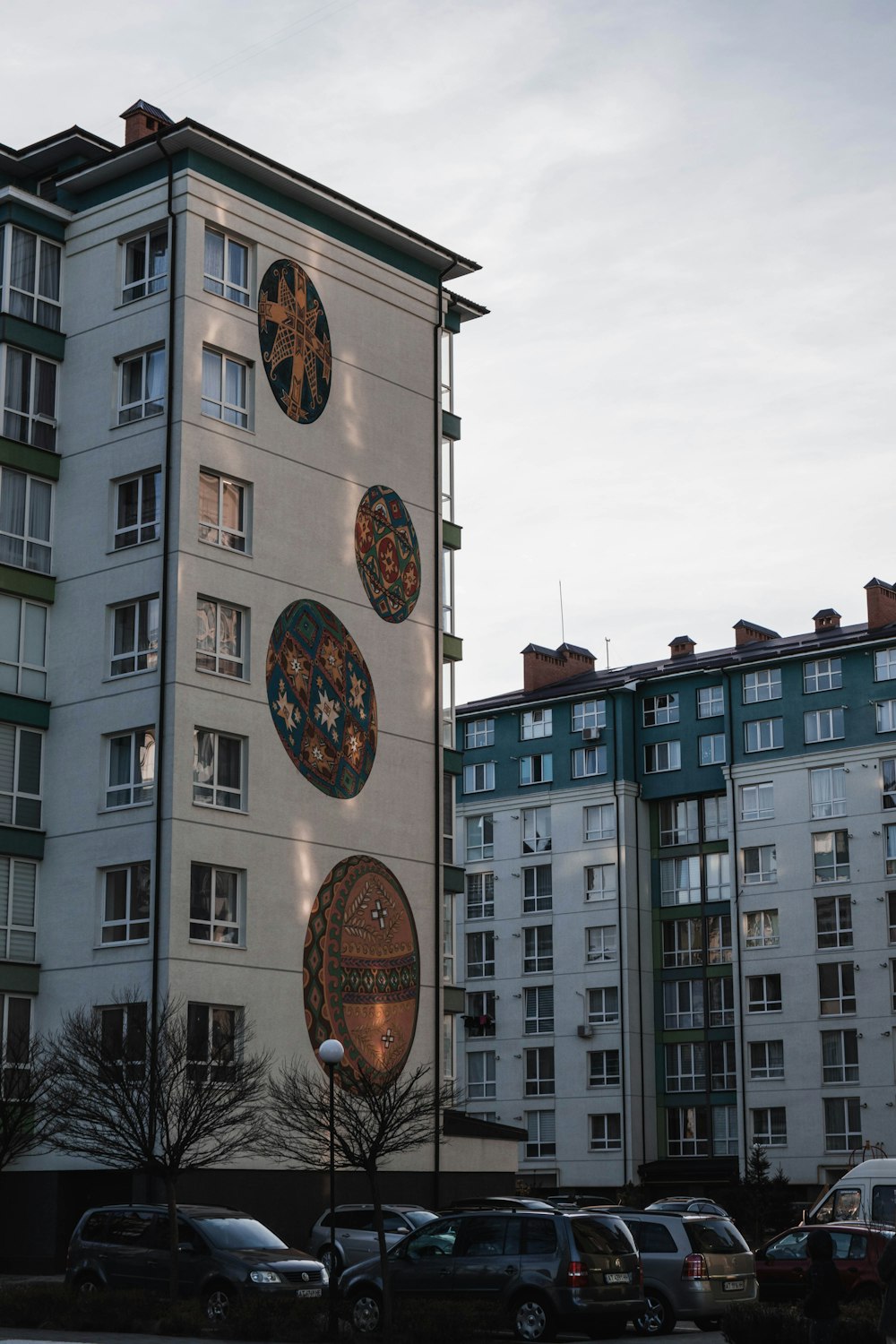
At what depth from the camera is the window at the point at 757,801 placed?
71188mm

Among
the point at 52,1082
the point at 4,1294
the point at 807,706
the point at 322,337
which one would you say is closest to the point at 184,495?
the point at 322,337

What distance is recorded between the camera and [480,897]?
78.6 m

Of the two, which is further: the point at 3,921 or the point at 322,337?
the point at 322,337

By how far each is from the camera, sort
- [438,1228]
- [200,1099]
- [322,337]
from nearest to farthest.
Result: [438,1228], [200,1099], [322,337]

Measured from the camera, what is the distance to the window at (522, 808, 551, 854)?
76.6 meters

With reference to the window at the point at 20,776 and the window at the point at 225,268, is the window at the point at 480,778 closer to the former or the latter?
the window at the point at 225,268

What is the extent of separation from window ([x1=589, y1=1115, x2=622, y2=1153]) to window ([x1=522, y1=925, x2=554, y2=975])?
6.58m

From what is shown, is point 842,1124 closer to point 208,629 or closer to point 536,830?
point 536,830

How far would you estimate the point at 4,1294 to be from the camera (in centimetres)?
2598

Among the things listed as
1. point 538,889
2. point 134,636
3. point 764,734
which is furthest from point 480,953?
point 134,636

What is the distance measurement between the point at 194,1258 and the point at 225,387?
20067 mm

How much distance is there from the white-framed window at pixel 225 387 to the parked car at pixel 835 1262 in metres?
21.1

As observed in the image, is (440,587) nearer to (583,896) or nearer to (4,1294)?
(4,1294)

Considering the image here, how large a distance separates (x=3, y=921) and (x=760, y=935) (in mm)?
39569
